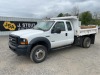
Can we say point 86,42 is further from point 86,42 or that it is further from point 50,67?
point 50,67

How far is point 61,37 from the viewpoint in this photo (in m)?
5.96

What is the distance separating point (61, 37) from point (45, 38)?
1097mm

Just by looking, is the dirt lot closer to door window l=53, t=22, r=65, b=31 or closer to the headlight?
the headlight

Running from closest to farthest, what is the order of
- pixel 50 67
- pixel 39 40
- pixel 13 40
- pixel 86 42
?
pixel 50 67 → pixel 39 40 → pixel 13 40 → pixel 86 42

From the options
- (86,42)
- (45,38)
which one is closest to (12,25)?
(86,42)

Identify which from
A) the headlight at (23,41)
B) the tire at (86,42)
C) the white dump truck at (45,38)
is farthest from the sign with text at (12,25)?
the headlight at (23,41)

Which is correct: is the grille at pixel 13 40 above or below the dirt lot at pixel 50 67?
above

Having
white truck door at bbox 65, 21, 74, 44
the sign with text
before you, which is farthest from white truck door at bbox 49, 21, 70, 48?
the sign with text

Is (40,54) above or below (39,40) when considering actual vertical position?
below

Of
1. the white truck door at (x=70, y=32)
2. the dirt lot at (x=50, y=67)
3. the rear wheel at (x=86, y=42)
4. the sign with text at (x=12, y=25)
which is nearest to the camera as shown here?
the dirt lot at (x=50, y=67)

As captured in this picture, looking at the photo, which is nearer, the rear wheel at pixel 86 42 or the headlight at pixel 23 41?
the headlight at pixel 23 41

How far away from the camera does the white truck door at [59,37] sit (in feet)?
18.5

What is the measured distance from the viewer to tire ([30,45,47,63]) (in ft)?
16.3

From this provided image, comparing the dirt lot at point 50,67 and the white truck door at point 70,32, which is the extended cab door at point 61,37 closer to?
the white truck door at point 70,32
